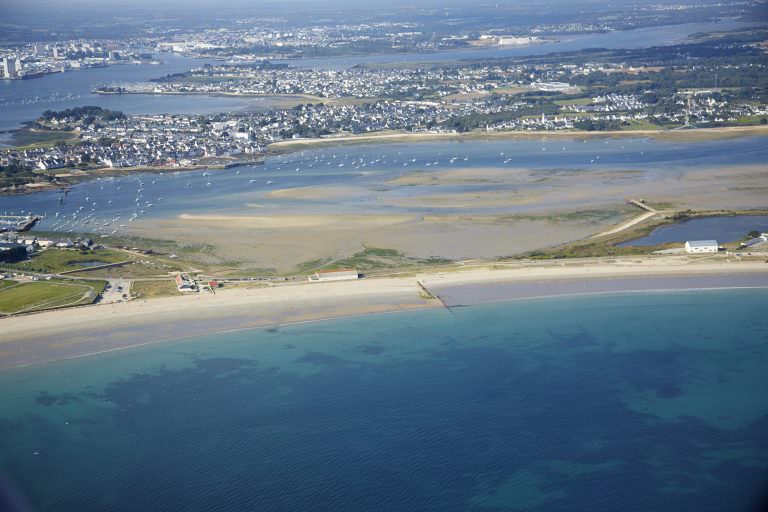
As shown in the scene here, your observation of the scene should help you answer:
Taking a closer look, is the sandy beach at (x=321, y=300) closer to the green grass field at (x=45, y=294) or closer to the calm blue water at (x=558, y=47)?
the green grass field at (x=45, y=294)

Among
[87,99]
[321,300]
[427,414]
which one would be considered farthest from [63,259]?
[87,99]

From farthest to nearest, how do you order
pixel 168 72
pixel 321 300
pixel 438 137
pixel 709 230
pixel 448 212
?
pixel 168 72 → pixel 438 137 → pixel 448 212 → pixel 709 230 → pixel 321 300

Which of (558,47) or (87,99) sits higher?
(558,47)

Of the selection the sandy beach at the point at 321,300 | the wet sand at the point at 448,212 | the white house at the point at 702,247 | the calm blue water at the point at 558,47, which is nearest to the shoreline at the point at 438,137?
the wet sand at the point at 448,212

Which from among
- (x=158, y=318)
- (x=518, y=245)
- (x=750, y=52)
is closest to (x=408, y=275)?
(x=518, y=245)

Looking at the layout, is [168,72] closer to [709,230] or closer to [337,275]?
[337,275]
